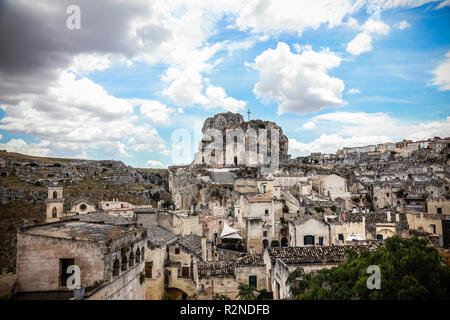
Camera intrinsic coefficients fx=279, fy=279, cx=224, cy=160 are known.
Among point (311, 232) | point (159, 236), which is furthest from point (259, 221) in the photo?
point (159, 236)

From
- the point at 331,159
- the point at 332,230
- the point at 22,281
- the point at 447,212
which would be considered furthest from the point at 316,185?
the point at 331,159

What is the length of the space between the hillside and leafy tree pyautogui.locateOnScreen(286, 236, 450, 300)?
38889 millimetres

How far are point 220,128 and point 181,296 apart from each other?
68574mm

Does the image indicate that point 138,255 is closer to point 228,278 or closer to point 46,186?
point 228,278

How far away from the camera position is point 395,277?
955 cm

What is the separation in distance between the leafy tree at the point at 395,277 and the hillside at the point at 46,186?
128 feet

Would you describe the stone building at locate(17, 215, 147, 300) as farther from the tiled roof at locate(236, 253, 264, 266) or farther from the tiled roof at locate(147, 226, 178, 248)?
the tiled roof at locate(236, 253, 264, 266)

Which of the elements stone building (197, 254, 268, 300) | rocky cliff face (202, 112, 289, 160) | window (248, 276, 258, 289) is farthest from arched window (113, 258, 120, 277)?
rocky cliff face (202, 112, 289, 160)

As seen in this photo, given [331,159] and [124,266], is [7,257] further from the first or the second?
[331,159]

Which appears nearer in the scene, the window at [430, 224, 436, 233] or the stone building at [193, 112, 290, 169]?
the window at [430, 224, 436, 233]

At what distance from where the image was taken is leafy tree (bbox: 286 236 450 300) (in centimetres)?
884

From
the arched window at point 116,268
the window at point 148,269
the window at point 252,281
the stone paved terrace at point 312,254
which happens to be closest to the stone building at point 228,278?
the window at point 252,281

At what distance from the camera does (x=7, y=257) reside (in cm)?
3584

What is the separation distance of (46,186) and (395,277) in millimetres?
74053
